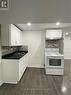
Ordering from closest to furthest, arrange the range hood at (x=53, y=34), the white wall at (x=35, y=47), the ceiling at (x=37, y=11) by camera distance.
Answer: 1. the ceiling at (x=37, y=11)
2. the range hood at (x=53, y=34)
3. the white wall at (x=35, y=47)

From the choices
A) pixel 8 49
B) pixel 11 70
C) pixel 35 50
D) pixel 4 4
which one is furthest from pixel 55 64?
pixel 4 4

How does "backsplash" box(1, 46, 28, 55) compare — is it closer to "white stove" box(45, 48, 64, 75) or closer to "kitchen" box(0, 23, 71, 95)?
"kitchen" box(0, 23, 71, 95)

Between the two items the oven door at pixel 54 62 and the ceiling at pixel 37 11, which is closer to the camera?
the ceiling at pixel 37 11

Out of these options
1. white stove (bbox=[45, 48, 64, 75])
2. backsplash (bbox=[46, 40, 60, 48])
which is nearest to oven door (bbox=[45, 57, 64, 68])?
white stove (bbox=[45, 48, 64, 75])

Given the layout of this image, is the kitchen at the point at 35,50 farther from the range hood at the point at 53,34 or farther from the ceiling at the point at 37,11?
the ceiling at the point at 37,11

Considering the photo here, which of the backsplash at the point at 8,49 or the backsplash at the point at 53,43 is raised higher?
the backsplash at the point at 53,43

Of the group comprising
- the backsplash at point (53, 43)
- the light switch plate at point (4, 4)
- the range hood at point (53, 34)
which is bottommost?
the backsplash at point (53, 43)

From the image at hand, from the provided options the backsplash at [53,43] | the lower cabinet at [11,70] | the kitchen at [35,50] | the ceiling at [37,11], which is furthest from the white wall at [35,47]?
the ceiling at [37,11]

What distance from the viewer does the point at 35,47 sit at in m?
5.49

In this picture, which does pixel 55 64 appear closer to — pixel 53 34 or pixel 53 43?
pixel 53 43

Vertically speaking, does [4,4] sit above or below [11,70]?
above

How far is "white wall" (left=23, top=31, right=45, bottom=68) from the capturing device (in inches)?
215

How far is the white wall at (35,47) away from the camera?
546 centimetres

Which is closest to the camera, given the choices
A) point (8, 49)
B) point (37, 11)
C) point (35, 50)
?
point (37, 11)
